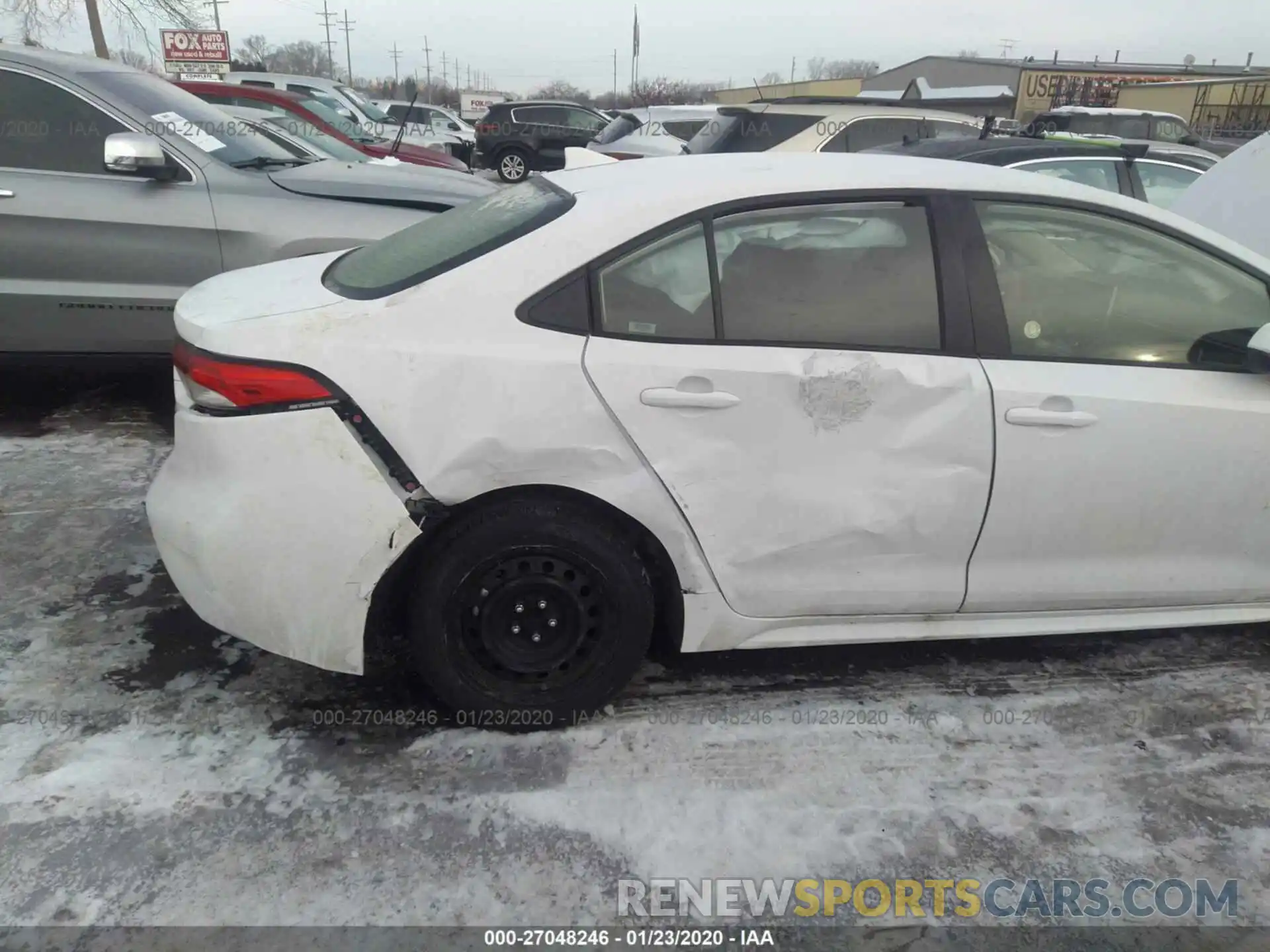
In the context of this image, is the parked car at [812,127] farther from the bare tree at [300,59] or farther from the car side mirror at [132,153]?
the bare tree at [300,59]

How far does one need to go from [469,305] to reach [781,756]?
1.46 metres

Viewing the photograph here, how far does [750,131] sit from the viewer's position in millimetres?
8062

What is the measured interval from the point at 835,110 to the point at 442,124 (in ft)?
56.0

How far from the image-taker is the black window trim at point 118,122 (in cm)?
412

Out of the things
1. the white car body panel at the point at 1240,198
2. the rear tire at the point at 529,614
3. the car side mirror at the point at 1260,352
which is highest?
the white car body panel at the point at 1240,198

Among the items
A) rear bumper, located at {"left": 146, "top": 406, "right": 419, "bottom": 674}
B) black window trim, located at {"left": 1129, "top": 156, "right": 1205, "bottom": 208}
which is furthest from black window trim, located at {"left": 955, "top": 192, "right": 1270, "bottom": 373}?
black window trim, located at {"left": 1129, "top": 156, "right": 1205, "bottom": 208}

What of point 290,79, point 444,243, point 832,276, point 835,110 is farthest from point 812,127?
point 290,79

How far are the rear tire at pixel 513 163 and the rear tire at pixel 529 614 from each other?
16.5 meters

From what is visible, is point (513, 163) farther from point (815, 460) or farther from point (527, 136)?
point (815, 460)

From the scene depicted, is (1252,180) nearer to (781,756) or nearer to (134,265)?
(781,756)

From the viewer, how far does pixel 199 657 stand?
2697 mm

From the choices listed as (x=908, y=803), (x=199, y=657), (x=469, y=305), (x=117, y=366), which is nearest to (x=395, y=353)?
(x=469, y=305)

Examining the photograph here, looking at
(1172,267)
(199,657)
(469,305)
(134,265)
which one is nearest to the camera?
(469,305)

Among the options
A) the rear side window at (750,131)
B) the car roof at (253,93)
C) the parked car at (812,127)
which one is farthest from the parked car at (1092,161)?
the car roof at (253,93)
